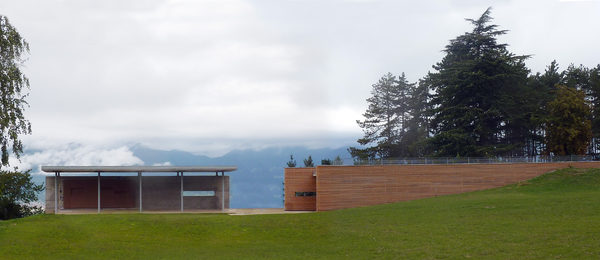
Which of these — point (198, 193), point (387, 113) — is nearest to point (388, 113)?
point (387, 113)

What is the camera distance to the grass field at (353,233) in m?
20.5

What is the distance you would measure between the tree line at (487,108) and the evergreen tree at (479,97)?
9cm

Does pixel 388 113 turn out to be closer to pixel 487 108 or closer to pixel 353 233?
pixel 487 108

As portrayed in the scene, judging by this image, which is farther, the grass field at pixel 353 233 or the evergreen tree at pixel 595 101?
the evergreen tree at pixel 595 101

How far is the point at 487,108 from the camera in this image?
53875 mm

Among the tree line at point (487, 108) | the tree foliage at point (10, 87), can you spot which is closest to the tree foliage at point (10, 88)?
the tree foliage at point (10, 87)

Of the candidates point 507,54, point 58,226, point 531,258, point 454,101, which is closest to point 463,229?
point 531,258

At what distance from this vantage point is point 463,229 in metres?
24.9

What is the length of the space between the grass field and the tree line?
16588 millimetres

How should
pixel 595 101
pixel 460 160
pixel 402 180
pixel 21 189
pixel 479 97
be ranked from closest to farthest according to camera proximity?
pixel 402 180 < pixel 460 160 < pixel 21 189 < pixel 479 97 < pixel 595 101

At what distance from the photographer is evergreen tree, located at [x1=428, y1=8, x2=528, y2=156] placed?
5172cm

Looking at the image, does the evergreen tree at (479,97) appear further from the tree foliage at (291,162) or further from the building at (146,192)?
the building at (146,192)

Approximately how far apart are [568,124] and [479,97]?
8015 millimetres

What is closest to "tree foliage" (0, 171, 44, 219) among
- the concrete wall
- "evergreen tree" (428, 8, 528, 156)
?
the concrete wall
